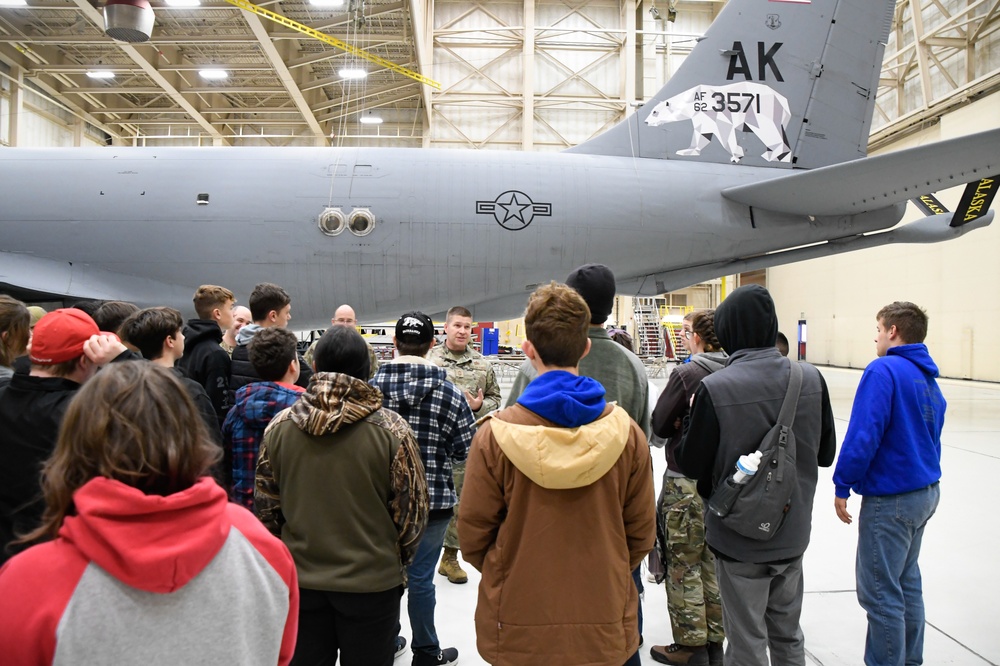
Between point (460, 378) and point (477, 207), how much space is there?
10.5ft

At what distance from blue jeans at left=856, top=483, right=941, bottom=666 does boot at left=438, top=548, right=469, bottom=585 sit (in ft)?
6.96

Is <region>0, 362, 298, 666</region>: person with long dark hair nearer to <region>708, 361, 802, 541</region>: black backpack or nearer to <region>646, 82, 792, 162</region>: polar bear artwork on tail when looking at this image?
<region>708, 361, 802, 541</region>: black backpack

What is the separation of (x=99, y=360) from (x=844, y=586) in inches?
157

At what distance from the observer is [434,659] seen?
2.75 meters

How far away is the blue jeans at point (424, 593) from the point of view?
2.72 meters

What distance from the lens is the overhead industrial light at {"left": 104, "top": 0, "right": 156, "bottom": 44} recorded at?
10422 millimetres

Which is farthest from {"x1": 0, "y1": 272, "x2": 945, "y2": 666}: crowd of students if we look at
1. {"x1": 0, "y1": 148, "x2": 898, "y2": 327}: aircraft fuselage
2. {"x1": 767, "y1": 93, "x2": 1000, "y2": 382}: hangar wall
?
{"x1": 767, "y1": 93, "x2": 1000, "y2": 382}: hangar wall

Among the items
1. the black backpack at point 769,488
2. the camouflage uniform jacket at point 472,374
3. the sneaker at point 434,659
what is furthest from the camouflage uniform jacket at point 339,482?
the camouflage uniform jacket at point 472,374

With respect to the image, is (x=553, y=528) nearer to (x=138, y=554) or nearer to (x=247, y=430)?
(x=138, y=554)

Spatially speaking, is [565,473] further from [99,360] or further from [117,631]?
[99,360]

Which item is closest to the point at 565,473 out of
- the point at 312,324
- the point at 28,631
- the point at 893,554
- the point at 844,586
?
the point at 28,631

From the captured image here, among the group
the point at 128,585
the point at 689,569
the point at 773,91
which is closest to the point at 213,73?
the point at 773,91

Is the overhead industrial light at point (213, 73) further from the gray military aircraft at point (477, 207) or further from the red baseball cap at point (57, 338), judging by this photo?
the red baseball cap at point (57, 338)

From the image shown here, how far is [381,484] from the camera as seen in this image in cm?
204
